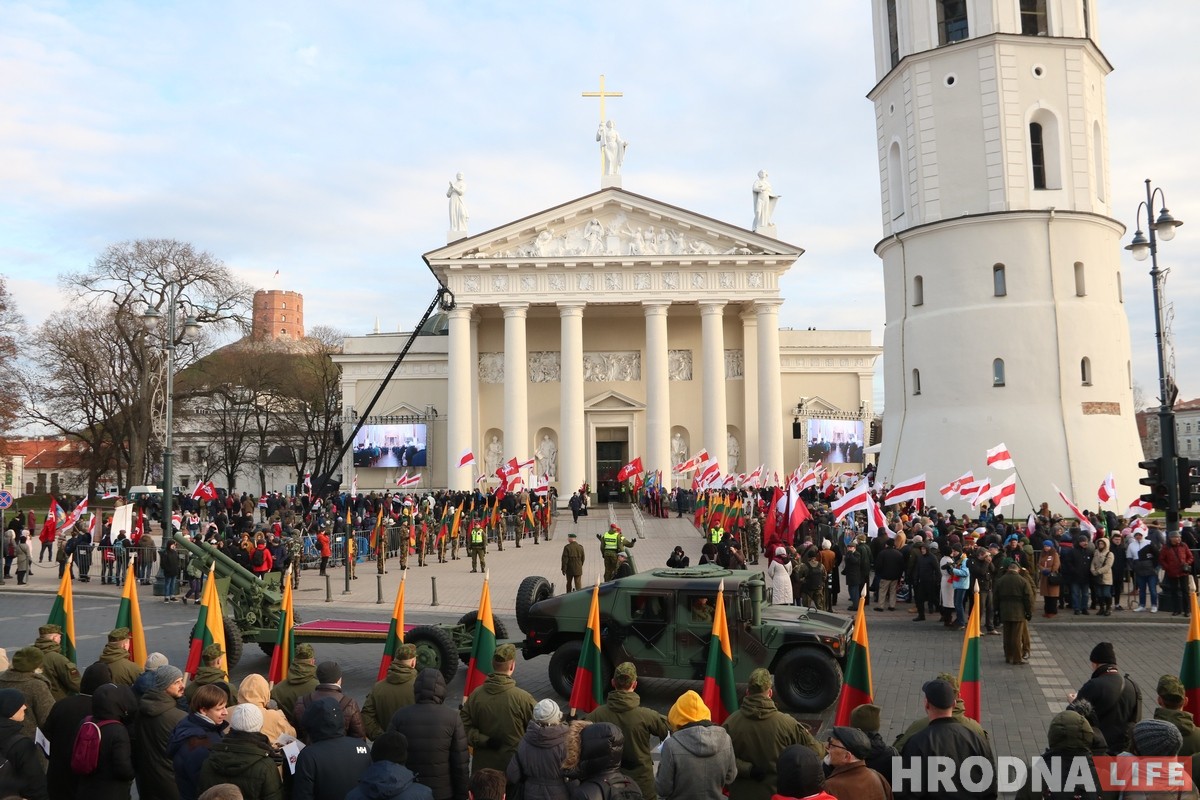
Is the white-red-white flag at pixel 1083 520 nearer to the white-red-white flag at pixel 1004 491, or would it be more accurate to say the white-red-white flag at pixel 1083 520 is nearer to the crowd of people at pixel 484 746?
the white-red-white flag at pixel 1004 491

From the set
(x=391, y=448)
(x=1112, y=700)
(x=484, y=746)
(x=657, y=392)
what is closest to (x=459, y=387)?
(x=391, y=448)

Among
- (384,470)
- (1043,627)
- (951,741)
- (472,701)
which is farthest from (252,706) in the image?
(384,470)

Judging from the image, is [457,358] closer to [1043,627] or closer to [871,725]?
[1043,627]

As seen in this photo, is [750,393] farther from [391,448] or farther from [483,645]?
[483,645]

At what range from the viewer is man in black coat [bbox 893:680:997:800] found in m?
5.77

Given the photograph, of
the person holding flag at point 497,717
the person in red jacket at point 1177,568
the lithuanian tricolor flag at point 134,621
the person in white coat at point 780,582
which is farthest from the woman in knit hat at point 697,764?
the person in red jacket at point 1177,568

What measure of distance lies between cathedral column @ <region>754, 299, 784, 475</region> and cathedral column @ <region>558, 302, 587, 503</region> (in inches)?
364

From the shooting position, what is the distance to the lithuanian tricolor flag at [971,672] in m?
8.67

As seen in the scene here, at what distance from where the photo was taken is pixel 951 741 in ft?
19.2

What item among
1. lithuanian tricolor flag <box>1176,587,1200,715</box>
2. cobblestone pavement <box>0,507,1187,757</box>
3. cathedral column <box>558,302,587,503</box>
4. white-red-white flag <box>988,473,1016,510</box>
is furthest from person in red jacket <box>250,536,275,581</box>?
cathedral column <box>558,302,587,503</box>

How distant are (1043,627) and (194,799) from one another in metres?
15.4

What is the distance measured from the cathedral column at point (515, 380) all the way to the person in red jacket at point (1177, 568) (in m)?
34.4

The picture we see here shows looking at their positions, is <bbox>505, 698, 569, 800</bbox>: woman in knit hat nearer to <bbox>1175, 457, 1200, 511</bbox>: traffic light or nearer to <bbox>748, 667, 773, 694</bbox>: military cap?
<bbox>748, 667, 773, 694</bbox>: military cap

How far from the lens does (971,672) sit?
8.77 meters
